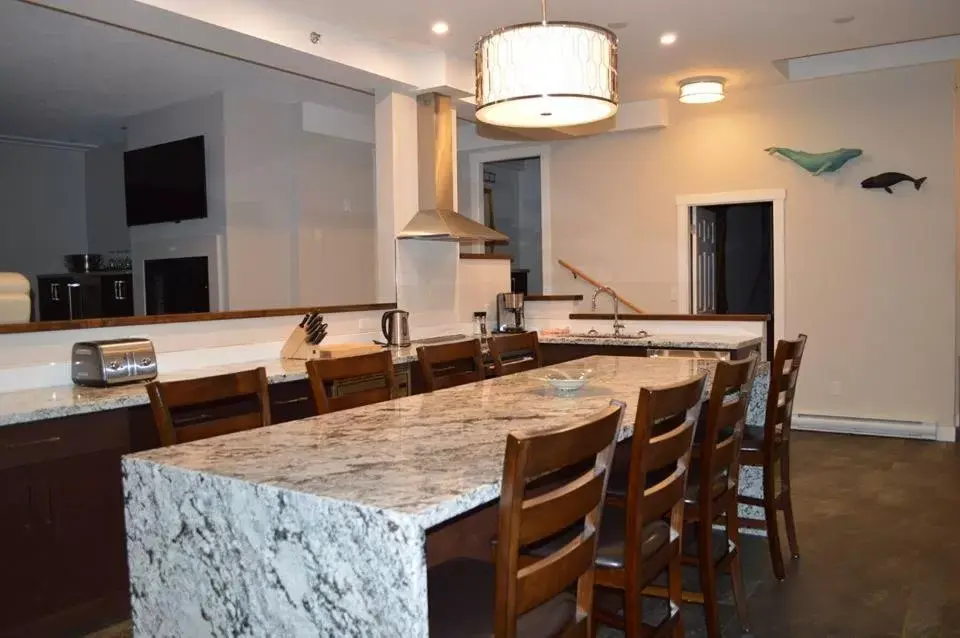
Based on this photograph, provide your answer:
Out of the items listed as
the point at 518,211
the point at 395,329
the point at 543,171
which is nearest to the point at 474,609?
the point at 395,329

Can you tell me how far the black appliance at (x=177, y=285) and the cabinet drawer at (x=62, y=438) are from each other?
359 centimetres

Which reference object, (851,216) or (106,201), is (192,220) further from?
(851,216)

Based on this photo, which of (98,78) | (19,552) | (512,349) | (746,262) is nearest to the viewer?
(19,552)

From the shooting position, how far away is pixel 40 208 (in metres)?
8.00

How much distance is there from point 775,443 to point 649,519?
1507mm

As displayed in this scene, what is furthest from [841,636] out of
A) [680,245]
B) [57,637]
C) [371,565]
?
[680,245]

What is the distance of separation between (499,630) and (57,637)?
211cm

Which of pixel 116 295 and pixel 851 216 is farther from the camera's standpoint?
pixel 116 295

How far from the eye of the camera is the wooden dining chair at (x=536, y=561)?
1317 millimetres

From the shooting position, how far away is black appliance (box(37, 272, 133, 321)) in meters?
7.32

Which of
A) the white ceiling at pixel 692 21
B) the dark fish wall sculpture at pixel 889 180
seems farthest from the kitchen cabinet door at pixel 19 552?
the dark fish wall sculpture at pixel 889 180

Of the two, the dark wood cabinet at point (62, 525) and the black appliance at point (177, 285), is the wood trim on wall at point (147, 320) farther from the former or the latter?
the black appliance at point (177, 285)

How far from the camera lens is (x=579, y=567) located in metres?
1.53

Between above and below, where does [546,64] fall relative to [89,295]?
above
